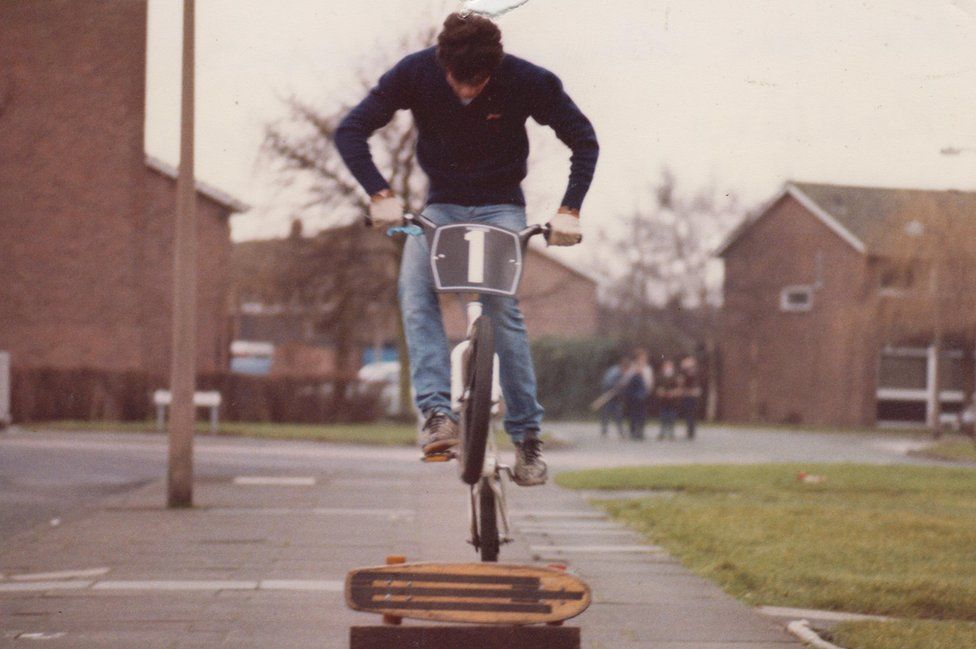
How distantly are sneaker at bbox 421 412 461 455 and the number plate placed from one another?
0.48m

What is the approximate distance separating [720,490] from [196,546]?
6.24 m

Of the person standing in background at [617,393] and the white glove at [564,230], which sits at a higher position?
the white glove at [564,230]

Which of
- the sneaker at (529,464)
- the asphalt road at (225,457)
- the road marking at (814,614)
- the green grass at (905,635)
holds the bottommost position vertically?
the asphalt road at (225,457)

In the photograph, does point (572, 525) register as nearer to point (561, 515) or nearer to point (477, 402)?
point (561, 515)

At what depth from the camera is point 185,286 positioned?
1056 centimetres

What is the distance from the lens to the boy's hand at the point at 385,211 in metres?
4.62

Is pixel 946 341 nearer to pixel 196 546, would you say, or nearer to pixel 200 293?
pixel 200 293

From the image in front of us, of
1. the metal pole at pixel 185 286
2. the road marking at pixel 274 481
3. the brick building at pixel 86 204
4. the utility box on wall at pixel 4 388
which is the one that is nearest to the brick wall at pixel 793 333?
the brick building at pixel 86 204

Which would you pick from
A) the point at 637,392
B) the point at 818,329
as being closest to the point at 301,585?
the point at 637,392

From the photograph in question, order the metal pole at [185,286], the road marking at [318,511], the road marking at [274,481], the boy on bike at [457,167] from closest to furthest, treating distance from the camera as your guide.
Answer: the boy on bike at [457,167], the road marking at [318,511], the metal pole at [185,286], the road marking at [274,481]

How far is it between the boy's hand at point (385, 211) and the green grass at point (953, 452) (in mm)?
11440

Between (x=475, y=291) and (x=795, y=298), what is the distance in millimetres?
36807

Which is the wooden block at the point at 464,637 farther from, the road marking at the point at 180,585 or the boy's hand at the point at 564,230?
the road marking at the point at 180,585

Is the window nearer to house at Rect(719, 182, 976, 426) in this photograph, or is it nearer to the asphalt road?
house at Rect(719, 182, 976, 426)
